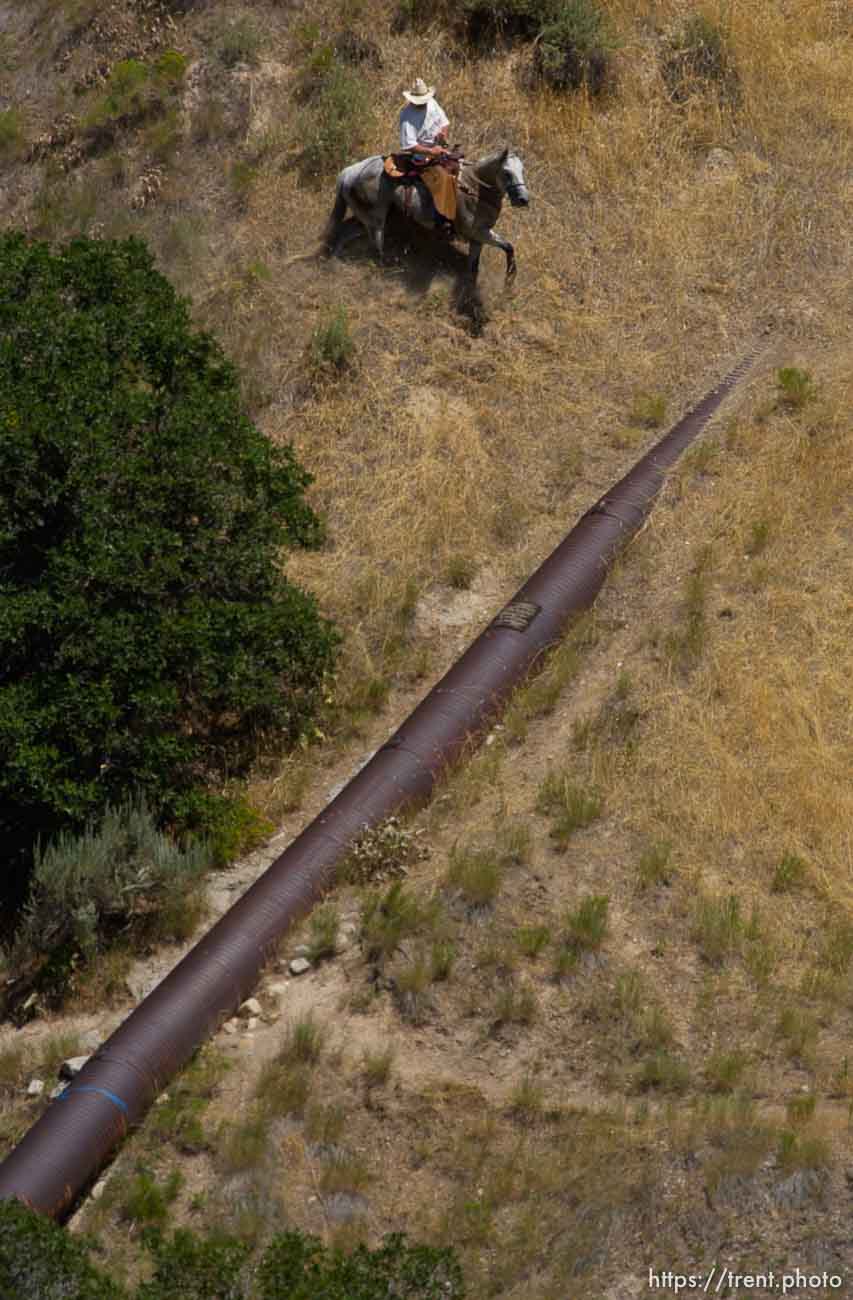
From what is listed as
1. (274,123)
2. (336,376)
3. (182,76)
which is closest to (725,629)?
(336,376)

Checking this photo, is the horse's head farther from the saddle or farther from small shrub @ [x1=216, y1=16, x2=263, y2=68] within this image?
small shrub @ [x1=216, y1=16, x2=263, y2=68]

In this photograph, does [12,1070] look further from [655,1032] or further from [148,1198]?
[655,1032]

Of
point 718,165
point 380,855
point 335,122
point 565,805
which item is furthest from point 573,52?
point 380,855

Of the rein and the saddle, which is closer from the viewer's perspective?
the rein

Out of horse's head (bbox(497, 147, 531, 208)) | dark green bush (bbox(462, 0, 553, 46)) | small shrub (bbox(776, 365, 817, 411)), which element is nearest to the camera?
small shrub (bbox(776, 365, 817, 411))

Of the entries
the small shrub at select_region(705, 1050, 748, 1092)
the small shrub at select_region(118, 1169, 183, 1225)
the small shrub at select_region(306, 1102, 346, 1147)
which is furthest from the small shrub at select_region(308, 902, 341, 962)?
the small shrub at select_region(705, 1050, 748, 1092)

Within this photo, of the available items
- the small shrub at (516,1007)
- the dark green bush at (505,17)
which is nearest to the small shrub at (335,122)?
the dark green bush at (505,17)
